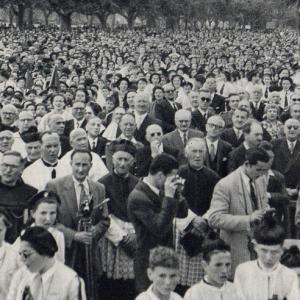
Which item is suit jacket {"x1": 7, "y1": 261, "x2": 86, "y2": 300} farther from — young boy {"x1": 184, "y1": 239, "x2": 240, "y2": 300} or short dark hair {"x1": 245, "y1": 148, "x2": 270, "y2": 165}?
short dark hair {"x1": 245, "y1": 148, "x2": 270, "y2": 165}

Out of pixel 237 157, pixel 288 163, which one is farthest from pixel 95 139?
pixel 288 163

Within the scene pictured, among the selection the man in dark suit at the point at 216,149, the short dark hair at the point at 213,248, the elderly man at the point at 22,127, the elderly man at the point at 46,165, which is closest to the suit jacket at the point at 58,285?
the short dark hair at the point at 213,248

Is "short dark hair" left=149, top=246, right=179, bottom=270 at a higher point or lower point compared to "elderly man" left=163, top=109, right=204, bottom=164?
lower

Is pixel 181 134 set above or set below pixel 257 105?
below

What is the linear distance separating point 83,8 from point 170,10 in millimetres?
11992

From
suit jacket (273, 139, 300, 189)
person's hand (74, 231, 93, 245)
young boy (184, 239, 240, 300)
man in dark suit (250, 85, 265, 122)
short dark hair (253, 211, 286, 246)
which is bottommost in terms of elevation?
young boy (184, 239, 240, 300)

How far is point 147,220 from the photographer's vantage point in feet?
17.9

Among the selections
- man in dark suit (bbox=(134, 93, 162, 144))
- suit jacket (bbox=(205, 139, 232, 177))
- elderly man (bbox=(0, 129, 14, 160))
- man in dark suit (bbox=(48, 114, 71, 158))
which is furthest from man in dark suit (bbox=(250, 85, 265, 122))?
elderly man (bbox=(0, 129, 14, 160))

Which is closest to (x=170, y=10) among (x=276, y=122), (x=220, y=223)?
(x=276, y=122)

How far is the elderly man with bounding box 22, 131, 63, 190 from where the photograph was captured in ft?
23.2

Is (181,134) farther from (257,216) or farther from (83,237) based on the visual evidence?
(257,216)

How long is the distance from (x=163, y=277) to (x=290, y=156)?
3.77 m

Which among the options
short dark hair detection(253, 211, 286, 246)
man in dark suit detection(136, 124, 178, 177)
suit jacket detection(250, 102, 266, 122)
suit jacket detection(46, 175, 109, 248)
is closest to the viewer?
short dark hair detection(253, 211, 286, 246)

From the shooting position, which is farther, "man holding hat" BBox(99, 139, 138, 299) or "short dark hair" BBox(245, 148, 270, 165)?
"man holding hat" BBox(99, 139, 138, 299)
